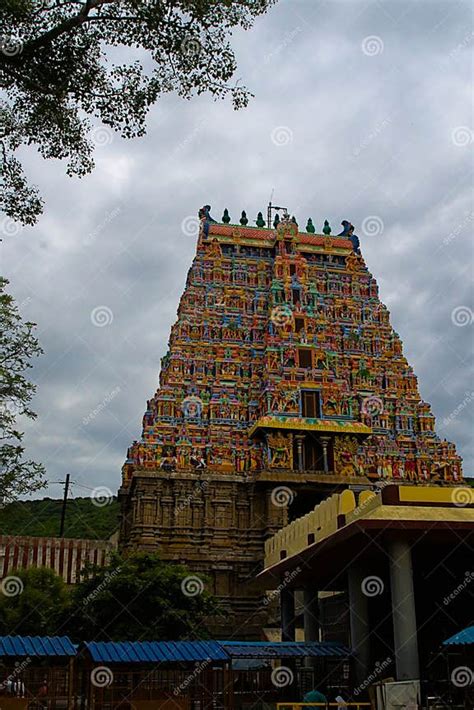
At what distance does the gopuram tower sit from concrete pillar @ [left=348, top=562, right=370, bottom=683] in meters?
13.4

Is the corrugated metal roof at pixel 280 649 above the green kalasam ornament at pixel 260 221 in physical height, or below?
below

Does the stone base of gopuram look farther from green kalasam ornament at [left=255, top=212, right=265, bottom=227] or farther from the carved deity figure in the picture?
green kalasam ornament at [left=255, top=212, right=265, bottom=227]

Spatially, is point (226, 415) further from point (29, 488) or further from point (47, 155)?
point (47, 155)

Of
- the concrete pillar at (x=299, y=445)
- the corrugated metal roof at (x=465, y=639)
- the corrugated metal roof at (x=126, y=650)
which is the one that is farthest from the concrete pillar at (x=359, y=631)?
the concrete pillar at (x=299, y=445)

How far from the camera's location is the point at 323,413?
3684 cm

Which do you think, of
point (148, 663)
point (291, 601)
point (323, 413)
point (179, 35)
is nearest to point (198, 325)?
point (323, 413)

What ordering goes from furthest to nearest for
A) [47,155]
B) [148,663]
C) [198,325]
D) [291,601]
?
1. [198,325]
2. [291,601]
3. [148,663]
4. [47,155]

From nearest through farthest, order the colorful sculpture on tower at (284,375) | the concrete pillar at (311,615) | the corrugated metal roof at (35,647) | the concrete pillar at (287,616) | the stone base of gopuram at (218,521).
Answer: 1. the corrugated metal roof at (35,647)
2. the concrete pillar at (311,615)
3. the concrete pillar at (287,616)
4. the stone base of gopuram at (218,521)
5. the colorful sculpture on tower at (284,375)

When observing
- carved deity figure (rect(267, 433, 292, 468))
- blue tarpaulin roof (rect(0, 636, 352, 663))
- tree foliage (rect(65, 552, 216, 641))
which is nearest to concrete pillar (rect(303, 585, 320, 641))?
tree foliage (rect(65, 552, 216, 641))

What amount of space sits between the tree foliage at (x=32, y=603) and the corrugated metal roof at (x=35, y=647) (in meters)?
10.3

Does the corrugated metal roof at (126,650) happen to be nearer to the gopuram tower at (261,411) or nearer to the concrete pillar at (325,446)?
the gopuram tower at (261,411)

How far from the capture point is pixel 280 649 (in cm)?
1744

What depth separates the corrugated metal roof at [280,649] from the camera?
53.5 ft

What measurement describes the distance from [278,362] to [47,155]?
87.5 ft
